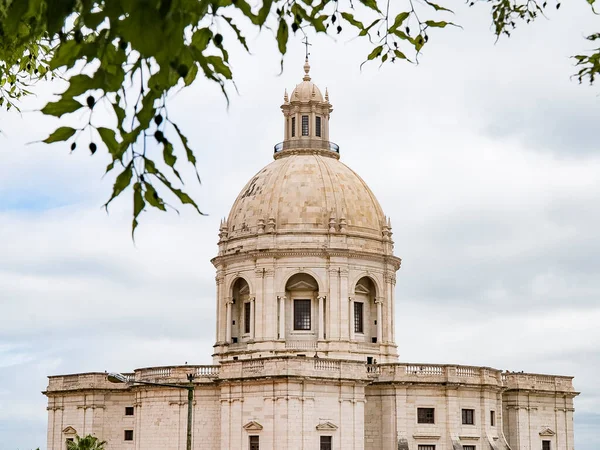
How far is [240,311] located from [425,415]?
12366mm

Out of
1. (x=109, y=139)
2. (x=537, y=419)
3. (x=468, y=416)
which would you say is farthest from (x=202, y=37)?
(x=537, y=419)

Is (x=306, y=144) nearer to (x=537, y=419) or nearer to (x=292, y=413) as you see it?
(x=292, y=413)

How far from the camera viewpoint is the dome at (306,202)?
200 feet

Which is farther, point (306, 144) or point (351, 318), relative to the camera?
point (306, 144)

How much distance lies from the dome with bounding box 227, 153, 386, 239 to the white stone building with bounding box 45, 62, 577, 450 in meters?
0.08

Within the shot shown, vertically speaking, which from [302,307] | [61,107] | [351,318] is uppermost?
[302,307]

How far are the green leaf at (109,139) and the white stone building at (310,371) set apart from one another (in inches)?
1851

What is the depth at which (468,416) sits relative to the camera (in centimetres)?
5872

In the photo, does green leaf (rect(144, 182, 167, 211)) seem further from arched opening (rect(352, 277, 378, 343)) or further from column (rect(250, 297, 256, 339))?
arched opening (rect(352, 277, 378, 343))

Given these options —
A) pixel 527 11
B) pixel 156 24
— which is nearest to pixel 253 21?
pixel 156 24

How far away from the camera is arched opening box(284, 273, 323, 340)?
6019cm

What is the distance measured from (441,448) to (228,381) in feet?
39.0

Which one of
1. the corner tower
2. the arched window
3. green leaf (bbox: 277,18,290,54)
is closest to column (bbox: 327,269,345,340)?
the corner tower

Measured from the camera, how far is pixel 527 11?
13688 millimetres
